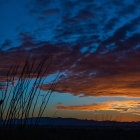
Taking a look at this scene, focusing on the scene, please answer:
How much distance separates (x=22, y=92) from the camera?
264 centimetres

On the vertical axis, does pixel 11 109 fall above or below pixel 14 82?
below

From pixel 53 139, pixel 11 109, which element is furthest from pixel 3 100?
pixel 53 139

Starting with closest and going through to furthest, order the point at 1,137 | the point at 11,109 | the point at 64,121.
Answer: the point at 1,137 < the point at 11,109 < the point at 64,121

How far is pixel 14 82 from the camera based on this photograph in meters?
2.69

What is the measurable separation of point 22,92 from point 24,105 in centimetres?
17

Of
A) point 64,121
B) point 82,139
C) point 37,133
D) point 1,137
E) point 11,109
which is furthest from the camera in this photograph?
point 64,121

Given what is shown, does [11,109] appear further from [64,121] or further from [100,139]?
[64,121]

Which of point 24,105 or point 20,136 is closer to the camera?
point 20,136

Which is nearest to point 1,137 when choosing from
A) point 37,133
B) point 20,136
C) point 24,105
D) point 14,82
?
point 20,136

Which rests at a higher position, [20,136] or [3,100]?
[3,100]

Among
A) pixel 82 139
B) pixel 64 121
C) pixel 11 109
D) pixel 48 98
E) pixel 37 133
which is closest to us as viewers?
pixel 37 133

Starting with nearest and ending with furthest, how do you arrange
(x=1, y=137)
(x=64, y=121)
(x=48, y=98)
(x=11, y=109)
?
(x=1, y=137) < (x=11, y=109) < (x=48, y=98) < (x=64, y=121)

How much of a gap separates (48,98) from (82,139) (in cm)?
74

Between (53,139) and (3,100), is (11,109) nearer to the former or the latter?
(3,100)
